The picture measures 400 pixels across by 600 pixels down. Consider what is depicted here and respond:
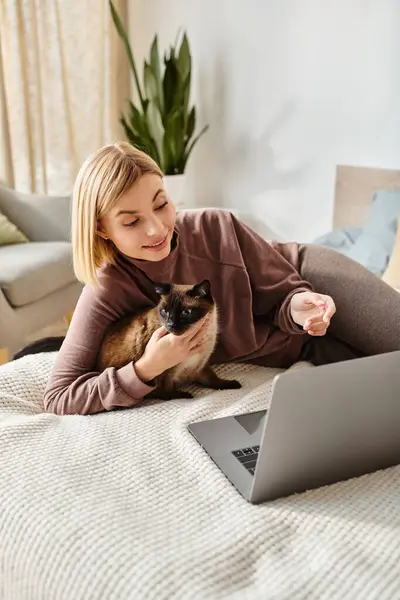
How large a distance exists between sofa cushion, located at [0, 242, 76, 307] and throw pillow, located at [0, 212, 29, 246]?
4 cm

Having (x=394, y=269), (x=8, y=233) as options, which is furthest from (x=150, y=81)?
(x=394, y=269)

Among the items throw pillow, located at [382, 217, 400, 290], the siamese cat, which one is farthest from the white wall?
the siamese cat

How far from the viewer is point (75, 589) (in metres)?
0.64

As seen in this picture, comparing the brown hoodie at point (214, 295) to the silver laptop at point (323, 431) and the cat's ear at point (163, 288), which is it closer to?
the cat's ear at point (163, 288)

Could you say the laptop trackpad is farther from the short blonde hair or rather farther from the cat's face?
the short blonde hair

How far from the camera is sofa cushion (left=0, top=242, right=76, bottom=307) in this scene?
2.44 meters

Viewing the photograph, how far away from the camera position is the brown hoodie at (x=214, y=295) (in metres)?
1.04

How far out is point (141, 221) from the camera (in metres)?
1.03

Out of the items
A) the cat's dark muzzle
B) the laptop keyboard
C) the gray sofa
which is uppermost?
the cat's dark muzzle

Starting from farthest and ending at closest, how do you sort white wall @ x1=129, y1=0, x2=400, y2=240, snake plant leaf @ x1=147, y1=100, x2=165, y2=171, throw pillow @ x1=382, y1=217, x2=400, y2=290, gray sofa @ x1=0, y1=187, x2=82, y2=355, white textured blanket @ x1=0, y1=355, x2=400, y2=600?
snake plant leaf @ x1=147, y1=100, x2=165, y2=171
white wall @ x1=129, y1=0, x2=400, y2=240
gray sofa @ x1=0, y1=187, x2=82, y2=355
throw pillow @ x1=382, y1=217, x2=400, y2=290
white textured blanket @ x1=0, y1=355, x2=400, y2=600

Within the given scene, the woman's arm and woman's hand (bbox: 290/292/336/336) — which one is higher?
woman's hand (bbox: 290/292/336/336)

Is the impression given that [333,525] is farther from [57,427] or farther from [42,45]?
[42,45]

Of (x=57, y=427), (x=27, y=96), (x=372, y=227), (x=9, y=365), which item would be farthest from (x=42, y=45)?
(x=57, y=427)

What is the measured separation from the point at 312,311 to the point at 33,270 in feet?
5.62
